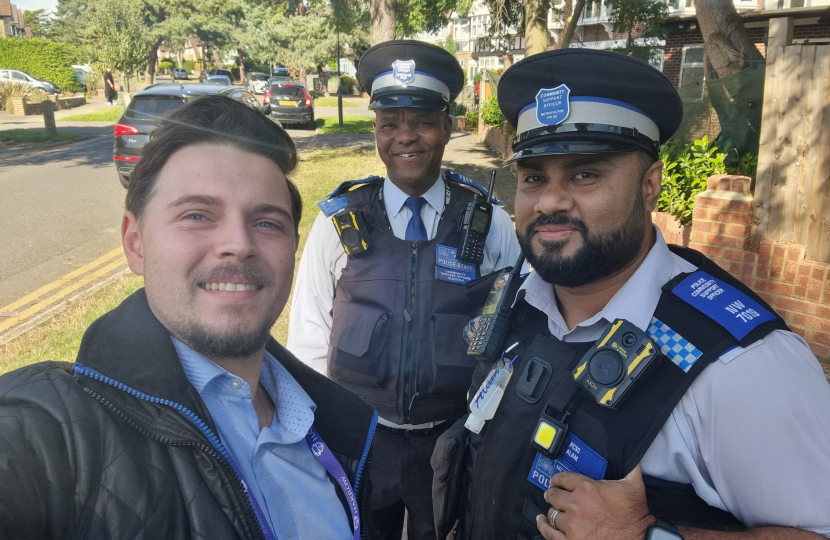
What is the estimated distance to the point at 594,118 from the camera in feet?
5.88

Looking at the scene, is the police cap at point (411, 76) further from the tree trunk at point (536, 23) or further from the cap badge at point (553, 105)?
the tree trunk at point (536, 23)

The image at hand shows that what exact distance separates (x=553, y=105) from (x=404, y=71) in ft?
4.15

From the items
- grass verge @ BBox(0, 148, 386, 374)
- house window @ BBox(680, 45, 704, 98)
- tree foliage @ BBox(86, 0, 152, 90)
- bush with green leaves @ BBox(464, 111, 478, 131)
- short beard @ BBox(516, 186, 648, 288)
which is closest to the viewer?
short beard @ BBox(516, 186, 648, 288)

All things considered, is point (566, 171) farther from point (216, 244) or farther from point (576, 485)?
point (216, 244)

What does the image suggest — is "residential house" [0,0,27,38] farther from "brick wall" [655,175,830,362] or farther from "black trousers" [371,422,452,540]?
"black trousers" [371,422,452,540]

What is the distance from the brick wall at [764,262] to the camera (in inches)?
163

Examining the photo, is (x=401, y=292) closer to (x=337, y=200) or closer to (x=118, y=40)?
(x=337, y=200)

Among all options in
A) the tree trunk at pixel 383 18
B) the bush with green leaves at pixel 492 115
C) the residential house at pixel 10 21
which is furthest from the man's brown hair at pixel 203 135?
the residential house at pixel 10 21

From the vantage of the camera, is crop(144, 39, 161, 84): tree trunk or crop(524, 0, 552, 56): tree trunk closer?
crop(524, 0, 552, 56): tree trunk

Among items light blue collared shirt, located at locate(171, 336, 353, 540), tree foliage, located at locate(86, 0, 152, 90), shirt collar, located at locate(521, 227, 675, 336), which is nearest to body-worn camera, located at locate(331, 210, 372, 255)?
shirt collar, located at locate(521, 227, 675, 336)

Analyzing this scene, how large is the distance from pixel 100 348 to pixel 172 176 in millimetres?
469

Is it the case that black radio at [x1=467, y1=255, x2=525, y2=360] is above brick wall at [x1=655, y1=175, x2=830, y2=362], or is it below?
above

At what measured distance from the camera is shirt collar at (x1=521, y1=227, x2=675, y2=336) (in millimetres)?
1687

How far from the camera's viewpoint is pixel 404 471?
100 inches
